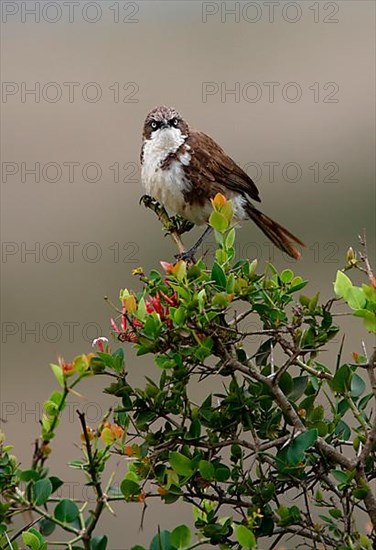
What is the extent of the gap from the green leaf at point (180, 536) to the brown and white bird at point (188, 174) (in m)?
2.29

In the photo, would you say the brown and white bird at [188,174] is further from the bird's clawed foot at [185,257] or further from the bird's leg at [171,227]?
the bird's clawed foot at [185,257]

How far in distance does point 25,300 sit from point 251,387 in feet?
24.4

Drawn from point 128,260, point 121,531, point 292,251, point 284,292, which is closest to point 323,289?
point 128,260

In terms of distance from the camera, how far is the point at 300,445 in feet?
5.26

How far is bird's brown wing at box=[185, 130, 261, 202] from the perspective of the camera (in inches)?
159

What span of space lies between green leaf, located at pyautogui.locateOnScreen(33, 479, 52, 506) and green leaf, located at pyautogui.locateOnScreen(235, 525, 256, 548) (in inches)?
10.5

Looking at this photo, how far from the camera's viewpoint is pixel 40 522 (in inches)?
67.2

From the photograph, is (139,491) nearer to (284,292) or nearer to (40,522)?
(40,522)

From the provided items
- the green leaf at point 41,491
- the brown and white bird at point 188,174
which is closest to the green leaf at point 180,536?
the green leaf at point 41,491

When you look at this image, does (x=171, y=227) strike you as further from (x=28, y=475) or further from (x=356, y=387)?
(x=28, y=475)

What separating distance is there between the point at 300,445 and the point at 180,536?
0.22 meters

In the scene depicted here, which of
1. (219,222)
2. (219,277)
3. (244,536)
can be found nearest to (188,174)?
(219,222)

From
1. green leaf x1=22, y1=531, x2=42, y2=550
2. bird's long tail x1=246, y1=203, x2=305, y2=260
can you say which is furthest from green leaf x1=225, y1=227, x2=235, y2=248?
bird's long tail x1=246, y1=203, x2=305, y2=260

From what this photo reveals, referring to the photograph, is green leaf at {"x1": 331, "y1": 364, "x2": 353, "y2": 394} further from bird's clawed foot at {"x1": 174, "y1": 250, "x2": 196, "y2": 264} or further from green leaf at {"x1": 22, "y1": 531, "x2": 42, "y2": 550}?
green leaf at {"x1": 22, "y1": 531, "x2": 42, "y2": 550}
